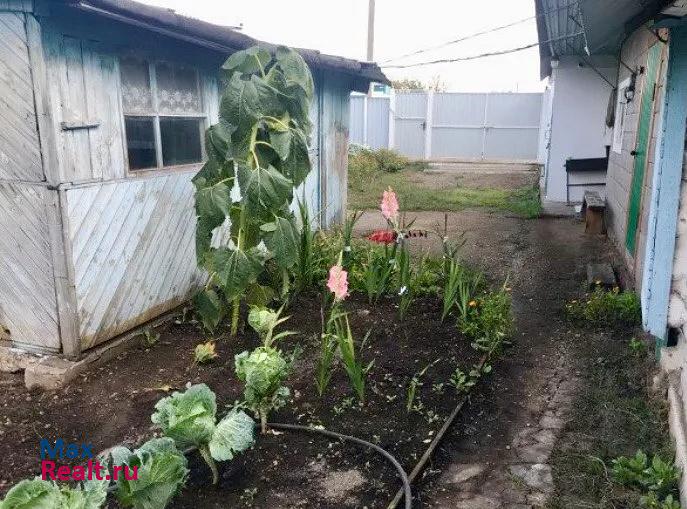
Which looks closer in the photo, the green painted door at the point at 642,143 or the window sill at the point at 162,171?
the window sill at the point at 162,171

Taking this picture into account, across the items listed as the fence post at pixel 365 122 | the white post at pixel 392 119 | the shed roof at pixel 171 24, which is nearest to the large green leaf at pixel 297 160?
the shed roof at pixel 171 24

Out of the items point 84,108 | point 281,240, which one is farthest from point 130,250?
point 281,240

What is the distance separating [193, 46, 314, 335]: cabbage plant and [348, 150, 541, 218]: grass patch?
5016 mm

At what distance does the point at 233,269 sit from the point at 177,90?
1.77m

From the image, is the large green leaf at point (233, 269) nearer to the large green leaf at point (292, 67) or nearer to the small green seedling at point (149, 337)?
the small green seedling at point (149, 337)

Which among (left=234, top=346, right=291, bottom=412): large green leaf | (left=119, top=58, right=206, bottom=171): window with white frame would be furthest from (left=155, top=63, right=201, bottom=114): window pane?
(left=234, top=346, right=291, bottom=412): large green leaf

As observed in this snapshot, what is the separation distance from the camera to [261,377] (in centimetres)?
285

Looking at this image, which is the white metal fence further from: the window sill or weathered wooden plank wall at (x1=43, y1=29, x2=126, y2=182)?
weathered wooden plank wall at (x1=43, y1=29, x2=126, y2=182)

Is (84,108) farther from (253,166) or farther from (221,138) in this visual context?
(253,166)

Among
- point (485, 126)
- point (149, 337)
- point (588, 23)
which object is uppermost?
point (588, 23)

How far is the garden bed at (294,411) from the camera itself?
2.69 metres

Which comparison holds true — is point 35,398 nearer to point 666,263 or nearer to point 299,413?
point 299,413

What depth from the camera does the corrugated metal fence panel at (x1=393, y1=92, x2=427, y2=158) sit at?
63.6 ft

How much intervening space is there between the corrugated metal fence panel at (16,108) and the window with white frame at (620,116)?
21.2ft
